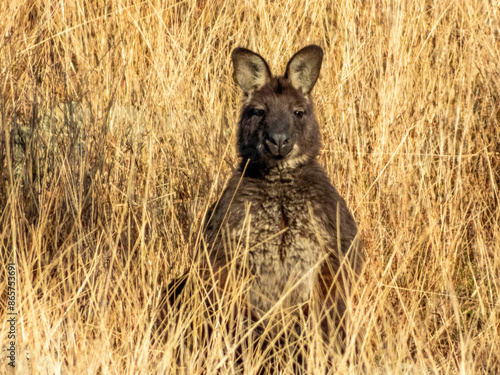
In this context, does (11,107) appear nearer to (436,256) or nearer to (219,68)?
(219,68)

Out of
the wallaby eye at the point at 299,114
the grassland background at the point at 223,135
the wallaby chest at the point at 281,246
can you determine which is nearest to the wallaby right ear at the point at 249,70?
the wallaby eye at the point at 299,114

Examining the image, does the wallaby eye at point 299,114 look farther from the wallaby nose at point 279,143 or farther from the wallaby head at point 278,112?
the wallaby nose at point 279,143

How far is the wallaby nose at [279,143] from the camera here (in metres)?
4.00

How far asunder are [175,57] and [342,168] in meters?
1.52

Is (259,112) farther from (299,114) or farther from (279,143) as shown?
(279,143)

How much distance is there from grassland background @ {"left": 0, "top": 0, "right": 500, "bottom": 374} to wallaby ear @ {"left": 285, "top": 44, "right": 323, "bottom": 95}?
76cm

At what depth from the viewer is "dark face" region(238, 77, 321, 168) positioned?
4.07 metres

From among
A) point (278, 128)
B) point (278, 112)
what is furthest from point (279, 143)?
point (278, 112)

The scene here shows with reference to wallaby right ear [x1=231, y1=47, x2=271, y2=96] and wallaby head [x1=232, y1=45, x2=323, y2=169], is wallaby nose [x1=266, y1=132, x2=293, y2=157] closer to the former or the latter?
wallaby head [x1=232, y1=45, x2=323, y2=169]

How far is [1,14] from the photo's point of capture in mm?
5387

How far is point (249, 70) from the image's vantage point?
4.46 meters

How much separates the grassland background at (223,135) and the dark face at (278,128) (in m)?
0.54

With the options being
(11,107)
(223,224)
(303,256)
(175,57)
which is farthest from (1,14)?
(303,256)

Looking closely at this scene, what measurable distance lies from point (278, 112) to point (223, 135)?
3.85 ft
